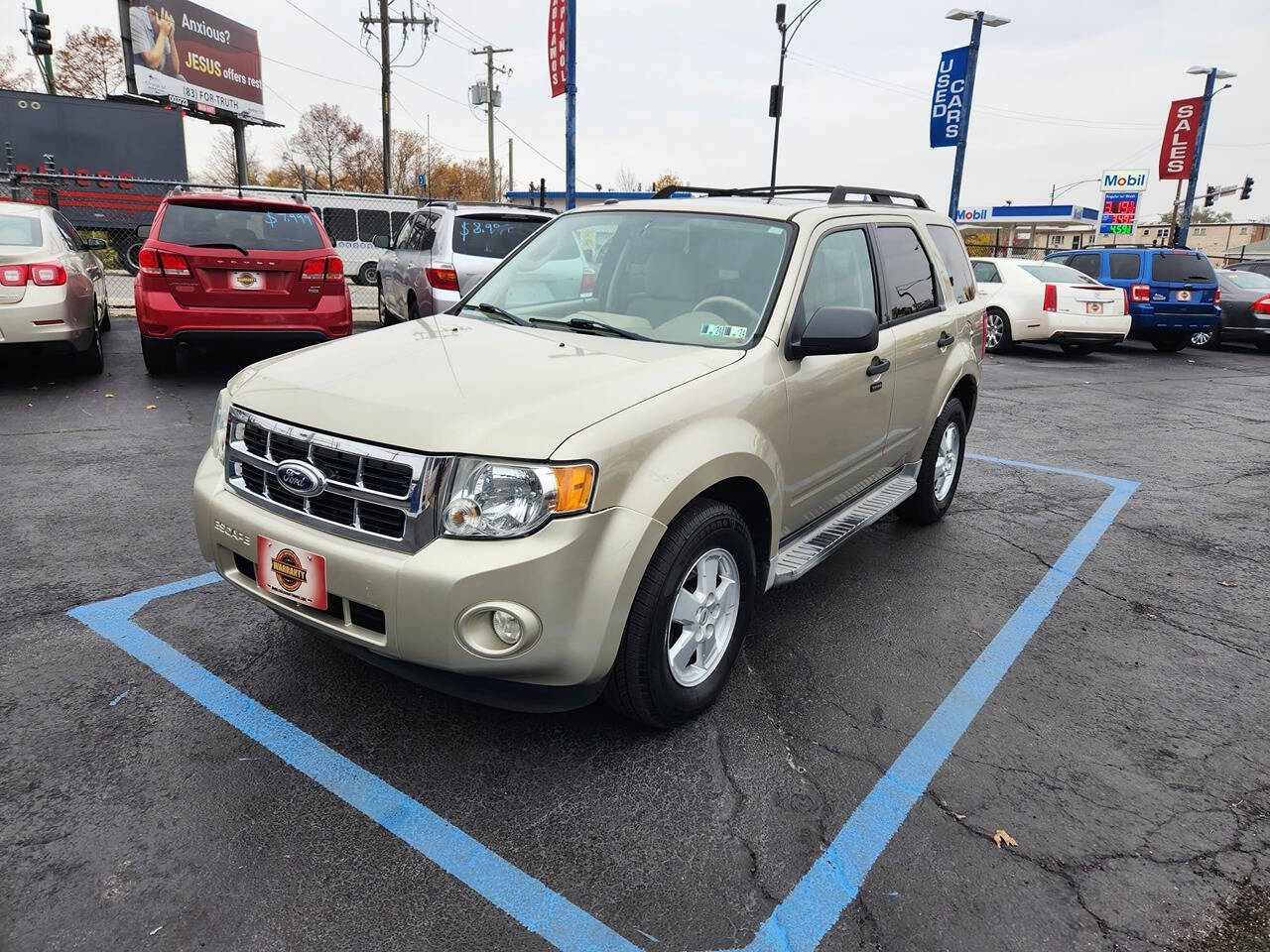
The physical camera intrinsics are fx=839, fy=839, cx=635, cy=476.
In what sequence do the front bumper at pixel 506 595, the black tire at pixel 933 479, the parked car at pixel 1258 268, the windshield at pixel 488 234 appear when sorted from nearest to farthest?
the front bumper at pixel 506 595 → the black tire at pixel 933 479 → the windshield at pixel 488 234 → the parked car at pixel 1258 268

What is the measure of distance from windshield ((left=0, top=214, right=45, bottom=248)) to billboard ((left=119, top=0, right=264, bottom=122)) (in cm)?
2599

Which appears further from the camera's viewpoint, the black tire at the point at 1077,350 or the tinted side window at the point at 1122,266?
the tinted side window at the point at 1122,266

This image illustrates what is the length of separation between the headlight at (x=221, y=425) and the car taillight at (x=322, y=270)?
5264mm

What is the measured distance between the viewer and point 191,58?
3070cm

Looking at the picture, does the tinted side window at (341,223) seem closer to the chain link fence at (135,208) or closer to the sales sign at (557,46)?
the chain link fence at (135,208)

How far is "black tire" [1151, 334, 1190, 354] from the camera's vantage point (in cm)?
1505

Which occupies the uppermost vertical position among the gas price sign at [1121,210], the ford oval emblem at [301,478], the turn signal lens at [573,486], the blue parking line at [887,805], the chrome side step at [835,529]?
the gas price sign at [1121,210]

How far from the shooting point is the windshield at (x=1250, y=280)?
1591 centimetres

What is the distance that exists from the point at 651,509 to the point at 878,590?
2.15 metres

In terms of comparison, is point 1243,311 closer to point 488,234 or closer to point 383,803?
point 488,234

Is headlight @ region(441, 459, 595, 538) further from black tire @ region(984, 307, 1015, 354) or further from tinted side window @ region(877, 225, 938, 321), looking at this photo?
black tire @ region(984, 307, 1015, 354)

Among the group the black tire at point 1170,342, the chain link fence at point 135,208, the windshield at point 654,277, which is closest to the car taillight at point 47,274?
the chain link fence at point 135,208

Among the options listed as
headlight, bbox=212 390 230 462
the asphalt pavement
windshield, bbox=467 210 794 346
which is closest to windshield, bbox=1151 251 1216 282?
the asphalt pavement

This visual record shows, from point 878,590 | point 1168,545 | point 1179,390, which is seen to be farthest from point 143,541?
point 1179,390
